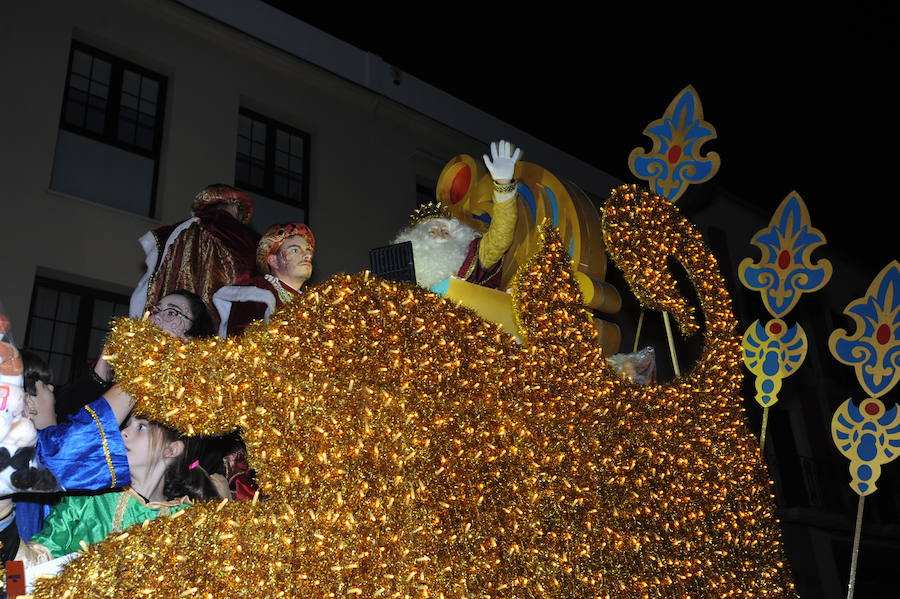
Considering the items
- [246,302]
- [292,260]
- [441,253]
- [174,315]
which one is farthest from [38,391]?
[441,253]

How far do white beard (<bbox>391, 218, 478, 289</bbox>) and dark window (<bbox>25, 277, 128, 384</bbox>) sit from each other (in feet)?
15.0

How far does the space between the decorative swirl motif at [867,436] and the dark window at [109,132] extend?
→ 22.4 ft

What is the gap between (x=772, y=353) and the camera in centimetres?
565

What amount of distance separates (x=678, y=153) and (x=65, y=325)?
19.1 ft

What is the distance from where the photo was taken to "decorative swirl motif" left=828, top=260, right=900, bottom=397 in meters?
5.63

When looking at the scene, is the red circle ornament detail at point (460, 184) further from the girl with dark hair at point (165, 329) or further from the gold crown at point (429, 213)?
the girl with dark hair at point (165, 329)

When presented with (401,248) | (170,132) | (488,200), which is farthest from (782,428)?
(401,248)

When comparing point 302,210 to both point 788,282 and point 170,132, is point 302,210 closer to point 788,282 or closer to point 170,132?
point 170,132

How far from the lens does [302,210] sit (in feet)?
31.2

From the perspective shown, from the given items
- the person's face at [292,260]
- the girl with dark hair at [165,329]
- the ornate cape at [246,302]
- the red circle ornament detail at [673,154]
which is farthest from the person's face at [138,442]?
the red circle ornament detail at [673,154]

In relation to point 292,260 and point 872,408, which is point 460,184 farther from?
point 872,408

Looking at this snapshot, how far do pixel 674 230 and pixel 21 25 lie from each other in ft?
22.7

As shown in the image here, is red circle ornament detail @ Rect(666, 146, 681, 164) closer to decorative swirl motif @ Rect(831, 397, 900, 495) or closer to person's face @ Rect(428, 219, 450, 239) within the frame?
person's face @ Rect(428, 219, 450, 239)

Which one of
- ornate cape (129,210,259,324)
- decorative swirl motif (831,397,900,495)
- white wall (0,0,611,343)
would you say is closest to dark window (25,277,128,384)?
white wall (0,0,611,343)
